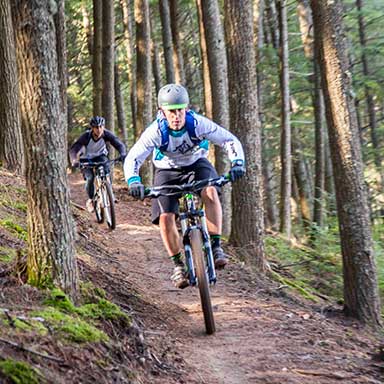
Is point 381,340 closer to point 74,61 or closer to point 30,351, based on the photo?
point 30,351

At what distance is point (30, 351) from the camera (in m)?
3.82

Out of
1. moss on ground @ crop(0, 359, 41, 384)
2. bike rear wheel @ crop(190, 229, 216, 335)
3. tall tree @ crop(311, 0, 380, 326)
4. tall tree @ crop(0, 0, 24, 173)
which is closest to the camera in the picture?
moss on ground @ crop(0, 359, 41, 384)

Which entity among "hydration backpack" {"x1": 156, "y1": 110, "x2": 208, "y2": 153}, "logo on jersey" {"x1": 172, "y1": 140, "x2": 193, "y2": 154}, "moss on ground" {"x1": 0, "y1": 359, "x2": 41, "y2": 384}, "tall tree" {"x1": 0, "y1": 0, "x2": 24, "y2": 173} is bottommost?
"moss on ground" {"x1": 0, "y1": 359, "x2": 41, "y2": 384}

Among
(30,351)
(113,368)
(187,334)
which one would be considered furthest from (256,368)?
(30,351)

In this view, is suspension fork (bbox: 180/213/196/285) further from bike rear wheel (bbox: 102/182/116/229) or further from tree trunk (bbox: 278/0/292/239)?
tree trunk (bbox: 278/0/292/239)

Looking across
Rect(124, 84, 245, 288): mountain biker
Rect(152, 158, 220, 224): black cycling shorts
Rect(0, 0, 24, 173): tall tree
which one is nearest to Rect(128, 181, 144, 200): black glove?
Rect(124, 84, 245, 288): mountain biker

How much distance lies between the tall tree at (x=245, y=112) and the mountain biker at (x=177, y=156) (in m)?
3.61

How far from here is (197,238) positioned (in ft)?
21.5

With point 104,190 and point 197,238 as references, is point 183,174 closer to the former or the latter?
point 197,238

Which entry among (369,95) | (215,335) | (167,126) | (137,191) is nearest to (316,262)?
(215,335)

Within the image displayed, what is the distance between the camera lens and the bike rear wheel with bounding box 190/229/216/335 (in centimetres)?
641

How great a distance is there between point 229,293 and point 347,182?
248 cm

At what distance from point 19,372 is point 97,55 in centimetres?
1812

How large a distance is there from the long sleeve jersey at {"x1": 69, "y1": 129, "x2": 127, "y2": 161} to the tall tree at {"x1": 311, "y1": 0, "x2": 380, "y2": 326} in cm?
425
